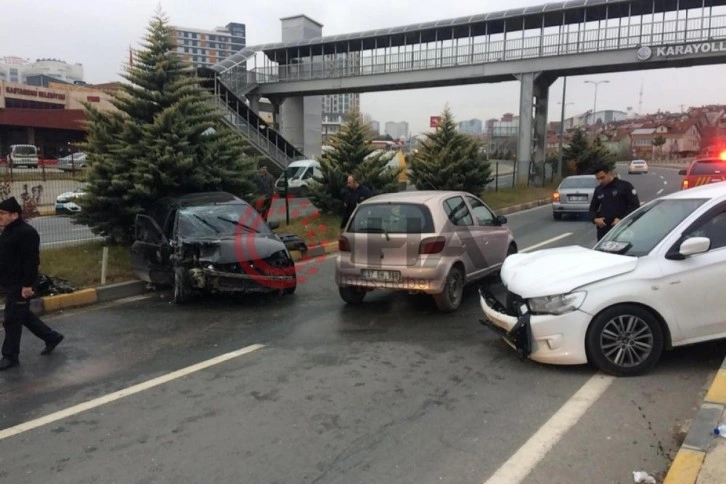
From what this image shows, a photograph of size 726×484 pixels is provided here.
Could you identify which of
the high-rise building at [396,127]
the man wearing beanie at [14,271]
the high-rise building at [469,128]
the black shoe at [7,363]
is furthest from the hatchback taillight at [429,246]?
the high-rise building at [396,127]

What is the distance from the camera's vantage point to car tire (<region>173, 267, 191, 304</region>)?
756 cm

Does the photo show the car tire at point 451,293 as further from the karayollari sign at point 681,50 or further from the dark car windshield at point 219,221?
the karayollari sign at point 681,50

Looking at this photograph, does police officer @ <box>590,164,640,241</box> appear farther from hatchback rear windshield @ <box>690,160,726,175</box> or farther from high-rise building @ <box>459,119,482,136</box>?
high-rise building @ <box>459,119,482,136</box>

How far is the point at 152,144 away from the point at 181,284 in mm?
4288

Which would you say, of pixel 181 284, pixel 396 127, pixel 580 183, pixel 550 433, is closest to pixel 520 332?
pixel 550 433

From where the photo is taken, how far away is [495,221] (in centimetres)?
855

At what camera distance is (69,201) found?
12.2 m

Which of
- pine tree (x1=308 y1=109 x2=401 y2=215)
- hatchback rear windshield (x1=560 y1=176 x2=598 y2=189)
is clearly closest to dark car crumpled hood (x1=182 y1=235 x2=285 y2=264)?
pine tree (x1=308 y1=109 x2=401 y2=215)

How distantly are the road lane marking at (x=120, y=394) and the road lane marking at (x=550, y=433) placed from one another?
3.06m

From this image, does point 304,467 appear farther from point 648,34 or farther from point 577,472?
point 648,34

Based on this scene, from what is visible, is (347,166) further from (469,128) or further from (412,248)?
(469,128)

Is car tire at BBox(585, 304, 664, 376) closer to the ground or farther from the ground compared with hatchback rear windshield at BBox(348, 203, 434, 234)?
closer to the ground

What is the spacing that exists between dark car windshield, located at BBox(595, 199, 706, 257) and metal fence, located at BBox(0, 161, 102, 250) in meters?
9.26

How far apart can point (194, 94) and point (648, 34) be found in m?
26.4
